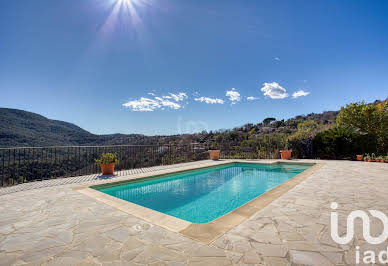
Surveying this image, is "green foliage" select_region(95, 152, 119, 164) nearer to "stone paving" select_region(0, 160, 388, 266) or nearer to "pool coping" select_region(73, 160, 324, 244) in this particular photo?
"pool coping" select_region(73, 160, 324, 244)

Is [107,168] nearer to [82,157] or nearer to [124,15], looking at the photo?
[82,157]

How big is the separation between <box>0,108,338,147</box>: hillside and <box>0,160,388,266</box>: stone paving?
12.7m

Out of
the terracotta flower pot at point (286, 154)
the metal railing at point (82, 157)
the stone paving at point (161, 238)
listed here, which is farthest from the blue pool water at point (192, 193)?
the terracotta flower pot at point (286, 154)

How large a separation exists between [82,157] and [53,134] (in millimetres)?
18891

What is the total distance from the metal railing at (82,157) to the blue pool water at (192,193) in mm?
2144

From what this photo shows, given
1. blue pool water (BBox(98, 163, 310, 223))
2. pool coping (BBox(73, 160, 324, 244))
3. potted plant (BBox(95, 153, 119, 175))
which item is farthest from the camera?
potted plant (BBox(95, 153, 119, 175))

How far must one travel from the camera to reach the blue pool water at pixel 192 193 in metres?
3.45

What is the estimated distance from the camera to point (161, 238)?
72.9 inches

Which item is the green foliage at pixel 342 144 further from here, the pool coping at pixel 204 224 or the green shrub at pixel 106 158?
the green shrub at pixel 106 158

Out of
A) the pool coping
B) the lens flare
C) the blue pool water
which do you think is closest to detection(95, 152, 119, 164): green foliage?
the blue pool water

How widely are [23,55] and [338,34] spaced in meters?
13.8

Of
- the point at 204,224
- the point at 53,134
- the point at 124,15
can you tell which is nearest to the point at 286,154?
the point at 204,224

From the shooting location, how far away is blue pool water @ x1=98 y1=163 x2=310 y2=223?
3451 millimetres

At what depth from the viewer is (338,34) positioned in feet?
27.0
